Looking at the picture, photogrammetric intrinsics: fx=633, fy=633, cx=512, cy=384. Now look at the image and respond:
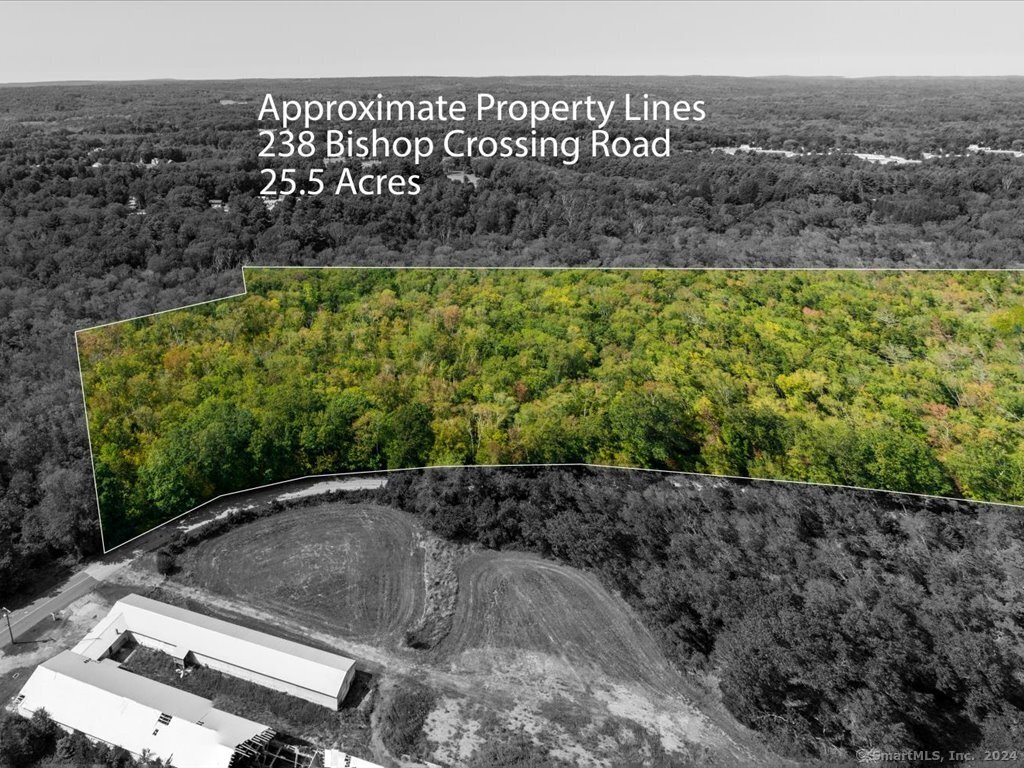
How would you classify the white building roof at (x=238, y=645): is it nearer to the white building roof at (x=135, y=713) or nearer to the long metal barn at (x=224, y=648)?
the long metal barn at (x=224, y=648)

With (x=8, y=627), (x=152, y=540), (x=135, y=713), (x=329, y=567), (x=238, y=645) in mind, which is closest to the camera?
(x=135, y=713)

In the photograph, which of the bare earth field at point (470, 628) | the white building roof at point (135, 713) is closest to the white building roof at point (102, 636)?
the white building roof at point (135, 713)

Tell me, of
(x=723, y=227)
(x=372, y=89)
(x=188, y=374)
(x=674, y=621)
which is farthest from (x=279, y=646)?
(x=372, y=89)

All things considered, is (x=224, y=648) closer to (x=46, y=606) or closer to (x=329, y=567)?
(x=329, y=567)

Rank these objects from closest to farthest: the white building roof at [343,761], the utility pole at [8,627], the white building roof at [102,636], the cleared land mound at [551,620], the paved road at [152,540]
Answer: the white building roof at [343,761], the white building roof at [102,636], the cleared land mound at [551,620], the utility pole at [8,627], the paved road at [152,540]

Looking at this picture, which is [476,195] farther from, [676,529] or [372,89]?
[372,89]

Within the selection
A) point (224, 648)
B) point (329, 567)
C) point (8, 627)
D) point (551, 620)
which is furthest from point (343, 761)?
point (8, 627)

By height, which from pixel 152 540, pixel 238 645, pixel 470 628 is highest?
pixel 152 540
